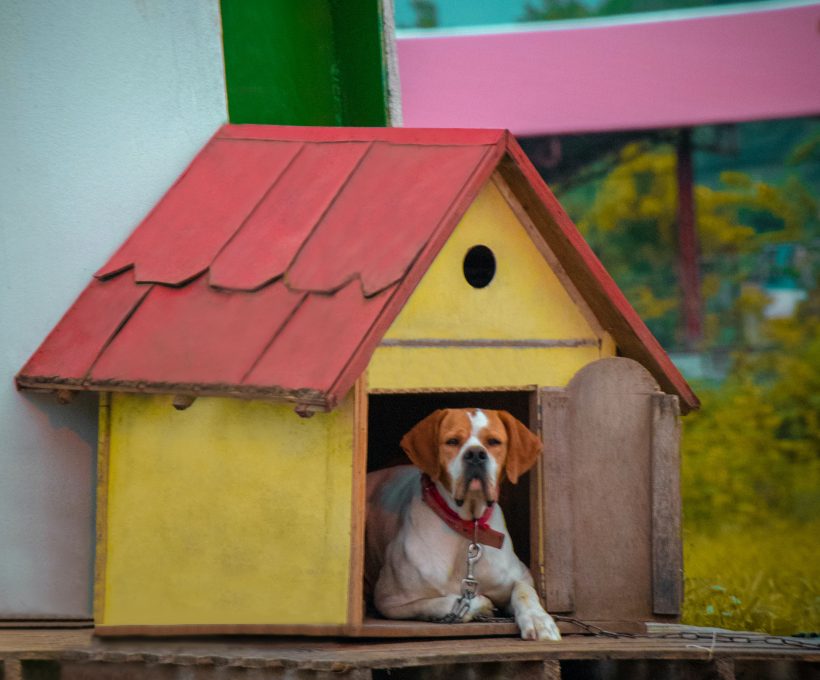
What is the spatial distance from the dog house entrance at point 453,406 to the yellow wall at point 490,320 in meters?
0.21

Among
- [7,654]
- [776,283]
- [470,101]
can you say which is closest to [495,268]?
[7,654]

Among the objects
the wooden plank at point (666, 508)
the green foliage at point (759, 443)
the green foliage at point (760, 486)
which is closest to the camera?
the wooden plank at point (666, 508)

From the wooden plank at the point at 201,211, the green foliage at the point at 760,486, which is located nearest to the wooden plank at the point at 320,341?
the wooden plank at the point at 201,211

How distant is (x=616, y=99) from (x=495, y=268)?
909 cm

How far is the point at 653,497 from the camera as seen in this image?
6.13m

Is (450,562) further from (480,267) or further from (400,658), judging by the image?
(480,267)

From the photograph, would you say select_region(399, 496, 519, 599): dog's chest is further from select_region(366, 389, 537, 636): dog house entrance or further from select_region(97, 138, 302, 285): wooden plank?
select_region(97, 138, 302, 285): wooden plank

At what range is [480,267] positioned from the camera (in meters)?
6.20

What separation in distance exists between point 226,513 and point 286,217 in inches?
52.4

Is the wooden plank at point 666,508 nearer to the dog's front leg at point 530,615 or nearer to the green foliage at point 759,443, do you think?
the dog's front leg at point 530,615

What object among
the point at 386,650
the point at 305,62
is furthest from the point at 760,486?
the point at 386,650

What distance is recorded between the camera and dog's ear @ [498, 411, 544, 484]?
5.95 meters

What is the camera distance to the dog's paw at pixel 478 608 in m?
5.86

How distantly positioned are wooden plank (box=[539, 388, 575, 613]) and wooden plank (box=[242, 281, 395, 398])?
1054 mm
